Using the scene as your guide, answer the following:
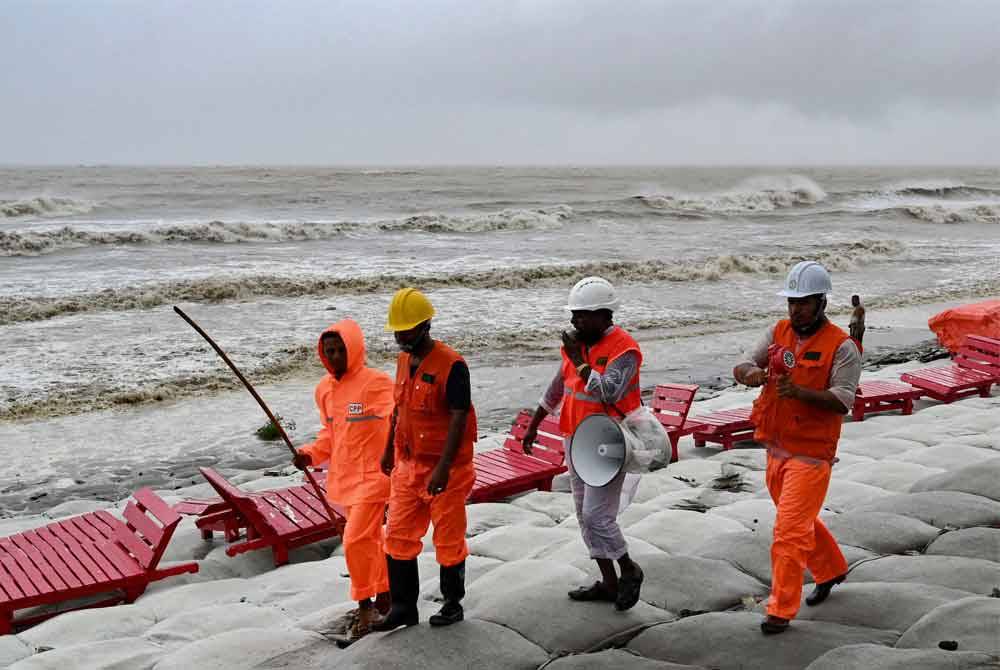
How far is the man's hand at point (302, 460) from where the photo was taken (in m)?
5.05

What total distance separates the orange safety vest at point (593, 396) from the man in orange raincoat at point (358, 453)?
1.02m

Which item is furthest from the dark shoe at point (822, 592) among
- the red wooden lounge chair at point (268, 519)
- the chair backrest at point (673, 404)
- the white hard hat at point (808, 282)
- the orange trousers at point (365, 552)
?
the chair backrest at point (673, 404)

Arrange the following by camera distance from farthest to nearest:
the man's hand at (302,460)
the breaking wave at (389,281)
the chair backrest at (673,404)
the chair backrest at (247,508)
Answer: the breaking wave at (389,281) → the chair backrest at (673,404) → the chair backrest at (247,508) → the man's hand at (302,460)

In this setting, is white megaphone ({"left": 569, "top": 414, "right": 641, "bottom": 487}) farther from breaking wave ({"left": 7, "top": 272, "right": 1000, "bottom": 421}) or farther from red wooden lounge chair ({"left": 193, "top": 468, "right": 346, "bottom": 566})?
breaking wave ({"left": 7, "top": 272, "right": 1000, "bottom": 421})

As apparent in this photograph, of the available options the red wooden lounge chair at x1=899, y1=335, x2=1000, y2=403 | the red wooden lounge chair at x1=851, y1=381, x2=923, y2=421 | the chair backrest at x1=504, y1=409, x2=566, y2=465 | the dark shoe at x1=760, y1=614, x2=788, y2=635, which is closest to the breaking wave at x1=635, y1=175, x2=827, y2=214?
the red wooden lounge chair at x1=899, y1=335, x2=1000, y2=403

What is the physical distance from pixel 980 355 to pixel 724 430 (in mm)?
4401

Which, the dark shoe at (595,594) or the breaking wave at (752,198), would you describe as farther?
the breaking wave at (752,198)

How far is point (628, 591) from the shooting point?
4402mm

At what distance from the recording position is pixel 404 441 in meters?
4.46

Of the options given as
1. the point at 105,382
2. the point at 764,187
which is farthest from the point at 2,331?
the point at 764,187

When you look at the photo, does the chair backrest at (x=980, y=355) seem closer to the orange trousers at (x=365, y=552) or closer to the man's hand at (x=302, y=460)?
the orange trousers at (x=365, y=552)

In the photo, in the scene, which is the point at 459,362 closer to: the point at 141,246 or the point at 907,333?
the point at 907,333

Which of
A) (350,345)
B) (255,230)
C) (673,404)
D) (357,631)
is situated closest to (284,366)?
(673,404)

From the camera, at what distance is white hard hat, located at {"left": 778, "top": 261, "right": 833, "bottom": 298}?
13.6ft
